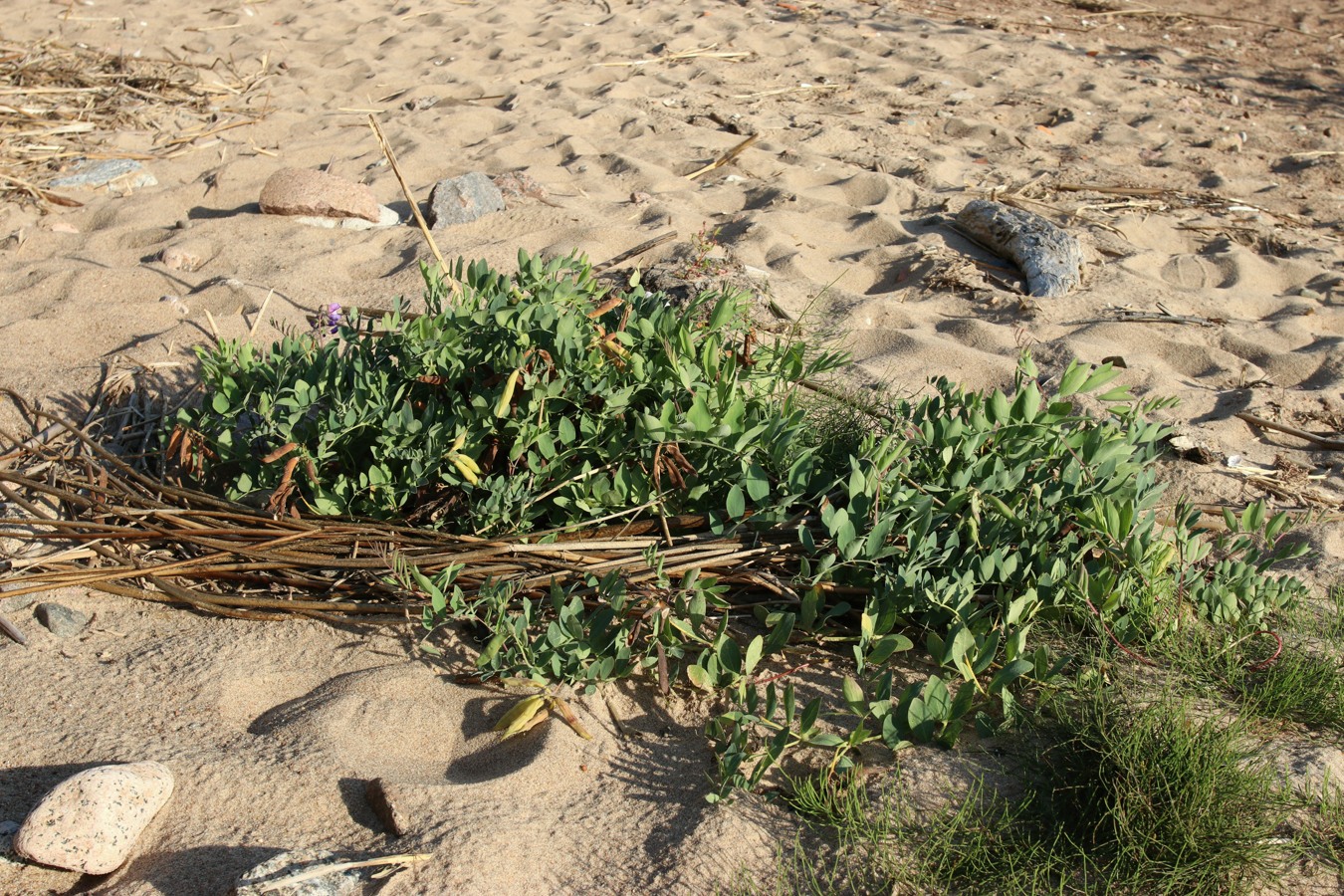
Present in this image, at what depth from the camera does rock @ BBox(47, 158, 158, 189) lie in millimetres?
4746

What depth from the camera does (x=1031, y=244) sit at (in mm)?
3900

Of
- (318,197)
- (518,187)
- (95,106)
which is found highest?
(95,106)

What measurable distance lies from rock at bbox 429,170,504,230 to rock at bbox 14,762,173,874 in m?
2.86

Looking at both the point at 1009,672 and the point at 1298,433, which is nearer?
the point at 1009,672

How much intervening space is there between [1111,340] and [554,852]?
261 centimetres

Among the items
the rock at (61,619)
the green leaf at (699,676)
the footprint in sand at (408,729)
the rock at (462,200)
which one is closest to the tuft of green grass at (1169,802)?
the green leaf at (699,676)

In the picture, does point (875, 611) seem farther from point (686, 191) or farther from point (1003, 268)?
point (686, 191)

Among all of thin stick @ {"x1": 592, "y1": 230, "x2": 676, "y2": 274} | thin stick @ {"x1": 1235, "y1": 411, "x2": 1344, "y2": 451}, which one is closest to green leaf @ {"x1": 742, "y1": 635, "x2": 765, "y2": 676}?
thin stick @ {"x1": 1235, "y1": 411, "x2": 1344, "y2": 451}

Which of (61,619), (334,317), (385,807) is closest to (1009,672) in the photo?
(385,807)

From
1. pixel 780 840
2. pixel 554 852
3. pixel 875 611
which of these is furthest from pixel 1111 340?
pixel 554 852

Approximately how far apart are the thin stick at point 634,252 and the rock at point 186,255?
1516mm

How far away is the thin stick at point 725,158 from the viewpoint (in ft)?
15.8

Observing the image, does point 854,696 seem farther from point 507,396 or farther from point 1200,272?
point 1200,272

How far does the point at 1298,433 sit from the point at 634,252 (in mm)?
2223
